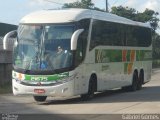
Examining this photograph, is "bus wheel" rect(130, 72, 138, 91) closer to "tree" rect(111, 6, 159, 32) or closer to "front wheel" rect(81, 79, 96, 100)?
"front wheel" rect(81, 79, 96, 100)

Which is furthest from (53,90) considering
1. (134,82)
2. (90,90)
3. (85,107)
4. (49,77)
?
(134,82)

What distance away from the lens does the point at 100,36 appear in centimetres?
2280

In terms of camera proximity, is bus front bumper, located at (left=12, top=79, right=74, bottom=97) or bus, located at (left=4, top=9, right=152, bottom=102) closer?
bus front bumper, located at (left=12, top=79, right=74, bottom=97)

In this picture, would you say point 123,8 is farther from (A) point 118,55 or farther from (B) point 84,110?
(B) point 84,110

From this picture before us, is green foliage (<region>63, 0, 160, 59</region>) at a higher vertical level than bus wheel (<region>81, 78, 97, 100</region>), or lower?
higher

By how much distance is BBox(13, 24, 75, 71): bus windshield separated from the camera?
19812mm

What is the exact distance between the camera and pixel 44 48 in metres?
→ 20.0

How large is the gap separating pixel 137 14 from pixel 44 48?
7233 centimetres

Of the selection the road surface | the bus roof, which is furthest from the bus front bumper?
the bus roof

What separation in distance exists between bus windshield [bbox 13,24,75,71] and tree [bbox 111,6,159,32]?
62.3 meters

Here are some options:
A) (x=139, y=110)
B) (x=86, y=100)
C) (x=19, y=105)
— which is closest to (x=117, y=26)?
(x=86, y=100)

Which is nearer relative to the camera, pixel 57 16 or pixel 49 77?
pixel 49 77

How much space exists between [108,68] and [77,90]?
4.11 m

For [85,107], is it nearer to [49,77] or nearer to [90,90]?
[49,77]
